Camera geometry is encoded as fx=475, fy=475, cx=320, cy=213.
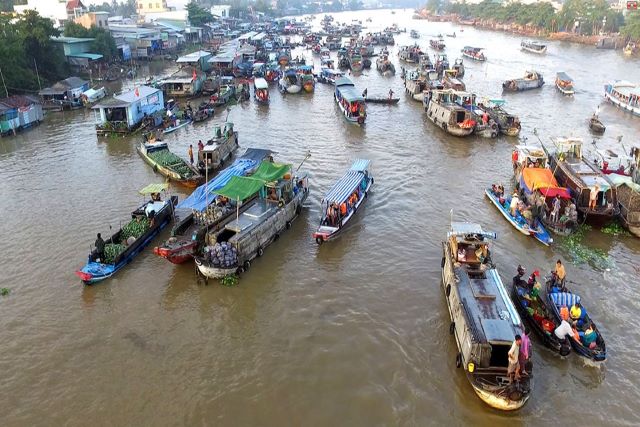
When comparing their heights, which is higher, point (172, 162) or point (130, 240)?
point (172, 162)

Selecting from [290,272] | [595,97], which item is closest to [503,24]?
[595,97]

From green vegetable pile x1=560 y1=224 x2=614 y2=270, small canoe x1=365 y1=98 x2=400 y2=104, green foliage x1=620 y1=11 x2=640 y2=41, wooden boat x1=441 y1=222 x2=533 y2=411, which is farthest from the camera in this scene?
green foliage x1=620 y1=11 x2=640 y2=41

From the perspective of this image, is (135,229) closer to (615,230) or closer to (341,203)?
(341,203)

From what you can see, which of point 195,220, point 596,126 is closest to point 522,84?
point 596,126

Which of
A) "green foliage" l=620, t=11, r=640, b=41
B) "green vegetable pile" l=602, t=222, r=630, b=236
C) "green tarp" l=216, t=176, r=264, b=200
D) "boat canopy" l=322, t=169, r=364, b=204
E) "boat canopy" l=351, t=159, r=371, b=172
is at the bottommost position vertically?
"green vegetable pile" l=602, t=222, r=630, b=236

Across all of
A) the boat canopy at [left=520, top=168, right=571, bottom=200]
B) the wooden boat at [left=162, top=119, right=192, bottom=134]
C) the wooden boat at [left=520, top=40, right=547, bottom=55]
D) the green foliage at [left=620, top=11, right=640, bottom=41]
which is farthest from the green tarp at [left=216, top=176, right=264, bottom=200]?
the green foliage at [left=620, top=11, right=640, bottom=41]

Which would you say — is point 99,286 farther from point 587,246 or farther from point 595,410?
point 587,246

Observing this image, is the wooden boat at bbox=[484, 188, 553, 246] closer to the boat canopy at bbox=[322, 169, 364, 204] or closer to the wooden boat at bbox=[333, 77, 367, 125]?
the boat canopy at bbox=[322, 169, 364, 204]
